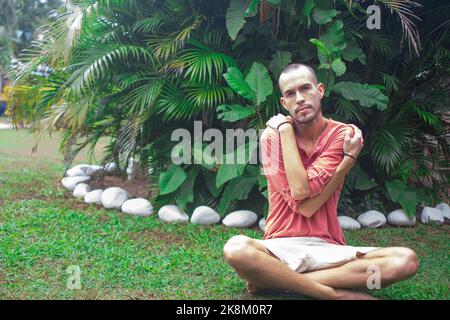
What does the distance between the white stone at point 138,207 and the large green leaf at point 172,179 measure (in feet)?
1.29

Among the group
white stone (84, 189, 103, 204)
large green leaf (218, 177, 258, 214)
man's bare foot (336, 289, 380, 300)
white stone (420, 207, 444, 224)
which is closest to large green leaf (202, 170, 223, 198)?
large green leaf (218, 177, 258, 214)

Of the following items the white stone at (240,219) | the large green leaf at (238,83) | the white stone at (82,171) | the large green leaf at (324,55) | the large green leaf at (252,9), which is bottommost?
the white stone at (240,219)

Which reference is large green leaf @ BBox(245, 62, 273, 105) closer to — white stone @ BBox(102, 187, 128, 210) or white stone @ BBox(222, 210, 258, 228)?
white stone @ BBox(222, 210, 258, 228)

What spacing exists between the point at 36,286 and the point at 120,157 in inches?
103

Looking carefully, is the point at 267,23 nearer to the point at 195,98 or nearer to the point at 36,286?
the point at 195,98

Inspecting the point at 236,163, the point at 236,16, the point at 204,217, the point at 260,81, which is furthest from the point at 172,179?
the point at 236,16

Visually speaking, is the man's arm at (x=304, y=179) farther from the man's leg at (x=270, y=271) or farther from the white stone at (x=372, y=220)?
the white stone at (x=372, y=220)

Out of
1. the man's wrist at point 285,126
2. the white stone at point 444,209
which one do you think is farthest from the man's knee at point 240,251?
the white stone at point 444,209

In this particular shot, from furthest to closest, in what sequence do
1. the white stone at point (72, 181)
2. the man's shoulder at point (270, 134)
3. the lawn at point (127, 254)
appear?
the white stone at point (72, 181) < the lawn at point (127, 254) < the man's shoulder at point (270, 134)

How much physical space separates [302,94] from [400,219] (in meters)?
2.62

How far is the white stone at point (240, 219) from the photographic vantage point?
5047 millimetres

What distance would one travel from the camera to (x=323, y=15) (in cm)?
461

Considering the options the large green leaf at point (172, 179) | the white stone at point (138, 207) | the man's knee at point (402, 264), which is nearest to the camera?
the man's knee at point (402, 264)

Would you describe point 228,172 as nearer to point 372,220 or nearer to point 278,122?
point 372,220
